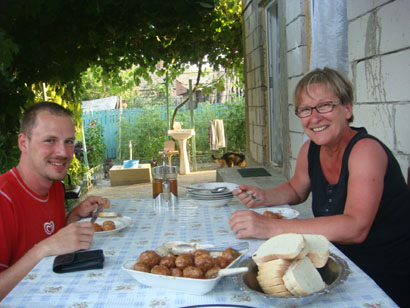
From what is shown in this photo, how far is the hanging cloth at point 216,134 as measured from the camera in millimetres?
10344

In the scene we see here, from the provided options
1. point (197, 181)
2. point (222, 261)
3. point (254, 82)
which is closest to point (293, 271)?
point (222, 261)

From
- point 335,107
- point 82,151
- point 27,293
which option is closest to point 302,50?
point 335,107

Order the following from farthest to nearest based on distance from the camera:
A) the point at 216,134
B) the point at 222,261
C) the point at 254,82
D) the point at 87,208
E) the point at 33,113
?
the point at 216,134, the point at 254,82, the point at 87,208, the point at 33,113, the point at 222,261

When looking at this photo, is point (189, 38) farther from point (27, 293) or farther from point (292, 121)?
point (27, 293)

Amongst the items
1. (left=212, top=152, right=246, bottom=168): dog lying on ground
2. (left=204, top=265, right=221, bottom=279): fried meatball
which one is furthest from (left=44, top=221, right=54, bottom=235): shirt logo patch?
(left=212, top=152, right=246, bottom=168): dog lying on ground

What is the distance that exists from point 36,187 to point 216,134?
8.73 metres

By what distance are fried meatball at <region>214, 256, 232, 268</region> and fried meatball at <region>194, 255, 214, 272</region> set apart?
0.06ft

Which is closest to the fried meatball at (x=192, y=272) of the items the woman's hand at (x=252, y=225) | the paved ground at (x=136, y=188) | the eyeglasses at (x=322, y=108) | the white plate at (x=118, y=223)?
the woman's hand at (x=252, y=225)

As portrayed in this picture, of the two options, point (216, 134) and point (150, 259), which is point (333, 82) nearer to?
point (150, 259)

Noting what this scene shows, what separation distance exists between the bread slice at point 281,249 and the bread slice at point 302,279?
0.03m

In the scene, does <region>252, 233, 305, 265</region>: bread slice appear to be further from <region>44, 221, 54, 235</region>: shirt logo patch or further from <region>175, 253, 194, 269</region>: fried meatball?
<region>44, 221, 54, 235</region>: shirt logo patch

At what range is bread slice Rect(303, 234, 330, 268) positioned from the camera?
3.64 ft

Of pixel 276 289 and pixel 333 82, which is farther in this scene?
pixel 333 82

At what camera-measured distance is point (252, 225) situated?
5.06 feet
